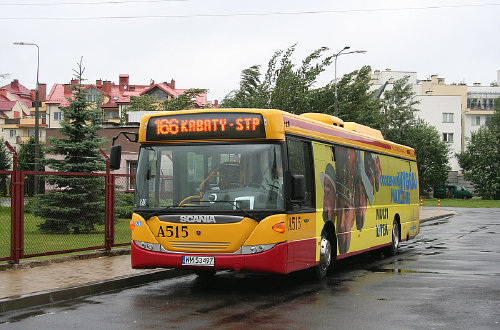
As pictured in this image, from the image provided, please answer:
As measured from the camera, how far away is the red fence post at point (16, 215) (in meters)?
13.5

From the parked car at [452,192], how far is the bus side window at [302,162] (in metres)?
78.7

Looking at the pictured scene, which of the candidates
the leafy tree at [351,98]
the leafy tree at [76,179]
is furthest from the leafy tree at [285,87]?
the leafy tree at [76,179]

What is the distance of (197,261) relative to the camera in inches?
440

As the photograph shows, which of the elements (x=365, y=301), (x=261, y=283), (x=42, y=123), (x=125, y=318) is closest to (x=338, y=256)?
(x=261, y=283)

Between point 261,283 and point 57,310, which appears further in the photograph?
point 261,283

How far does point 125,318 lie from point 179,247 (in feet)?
7.50

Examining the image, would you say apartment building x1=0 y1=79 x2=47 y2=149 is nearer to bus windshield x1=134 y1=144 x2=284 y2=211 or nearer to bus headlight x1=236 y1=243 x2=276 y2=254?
bus windshield x1=134 y1=144 x2=284 y2=211

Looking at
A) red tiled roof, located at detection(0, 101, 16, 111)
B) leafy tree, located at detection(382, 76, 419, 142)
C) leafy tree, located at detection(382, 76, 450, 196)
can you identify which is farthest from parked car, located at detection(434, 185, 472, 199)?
red tiled roof, located at detection(0, 101, 16, 111)

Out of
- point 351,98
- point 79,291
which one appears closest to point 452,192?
point 351,98

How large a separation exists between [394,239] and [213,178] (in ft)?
28.1

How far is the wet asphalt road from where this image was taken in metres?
8.83

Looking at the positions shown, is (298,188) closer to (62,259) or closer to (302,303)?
(302,303)

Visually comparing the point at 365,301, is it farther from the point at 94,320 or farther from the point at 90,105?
the point at 90,105

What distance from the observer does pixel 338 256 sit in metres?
14.0
